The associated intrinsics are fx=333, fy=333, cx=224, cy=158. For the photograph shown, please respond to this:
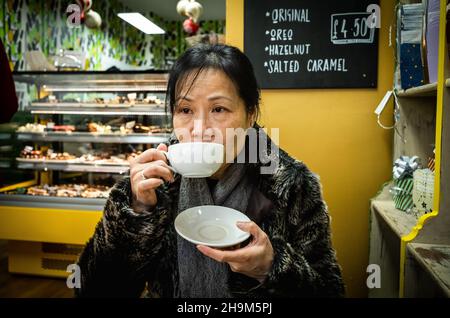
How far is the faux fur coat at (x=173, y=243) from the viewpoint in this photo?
0.89 meters

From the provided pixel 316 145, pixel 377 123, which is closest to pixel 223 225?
pixel 316 145

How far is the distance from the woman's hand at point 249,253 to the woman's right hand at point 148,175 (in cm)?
20

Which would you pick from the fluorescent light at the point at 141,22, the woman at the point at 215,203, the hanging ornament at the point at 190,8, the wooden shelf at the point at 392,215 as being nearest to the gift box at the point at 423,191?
the wooden shelf at the point at 392,215

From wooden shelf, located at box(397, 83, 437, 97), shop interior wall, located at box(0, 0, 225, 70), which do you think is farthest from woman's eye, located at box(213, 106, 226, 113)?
shop interior wall, located at box(0, 0, 225, 70)

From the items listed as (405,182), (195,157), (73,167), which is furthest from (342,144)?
(73,167)

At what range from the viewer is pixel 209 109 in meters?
0.89

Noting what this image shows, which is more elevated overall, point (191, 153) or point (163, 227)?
point (191, 153)

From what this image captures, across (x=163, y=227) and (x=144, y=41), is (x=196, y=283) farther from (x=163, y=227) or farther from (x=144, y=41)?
(x=144, y=41)

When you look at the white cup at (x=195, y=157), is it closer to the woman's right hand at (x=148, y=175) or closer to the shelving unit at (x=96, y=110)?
the woman's right hand at (x=148, y=175)

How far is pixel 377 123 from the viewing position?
5.68 feet

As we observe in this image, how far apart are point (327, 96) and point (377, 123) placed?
0.29 metres

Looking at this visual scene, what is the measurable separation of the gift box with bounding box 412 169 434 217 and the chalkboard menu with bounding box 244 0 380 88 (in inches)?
26.2

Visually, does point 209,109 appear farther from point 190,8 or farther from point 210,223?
point 190,8

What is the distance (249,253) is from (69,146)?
242 centimetres
